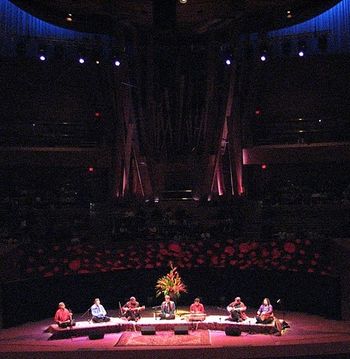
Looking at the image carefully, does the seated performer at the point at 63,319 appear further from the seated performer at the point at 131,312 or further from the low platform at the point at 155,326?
the seated performer at the point at 131,312

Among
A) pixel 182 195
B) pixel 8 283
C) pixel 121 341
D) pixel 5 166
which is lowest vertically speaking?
pixel 121 341

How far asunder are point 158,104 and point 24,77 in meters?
5.69

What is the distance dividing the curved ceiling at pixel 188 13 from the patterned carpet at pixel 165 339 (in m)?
7.35

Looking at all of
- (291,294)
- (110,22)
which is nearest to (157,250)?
(291,294)

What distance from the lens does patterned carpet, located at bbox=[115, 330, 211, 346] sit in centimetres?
1264

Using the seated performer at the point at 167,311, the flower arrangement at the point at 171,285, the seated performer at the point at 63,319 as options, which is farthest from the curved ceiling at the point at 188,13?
the seated performer at the point at 63,319

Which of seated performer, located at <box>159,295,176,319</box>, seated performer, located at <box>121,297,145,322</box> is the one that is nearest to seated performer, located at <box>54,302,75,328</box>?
seated performer, located at <box>121,297,145,322</box>

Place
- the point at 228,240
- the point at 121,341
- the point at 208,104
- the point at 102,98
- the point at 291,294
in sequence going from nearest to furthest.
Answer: the point at 121,341 < the point at 291,294 < the point at 228,240 < the point at 208,104 < the point at 102,98

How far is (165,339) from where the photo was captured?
1315cm

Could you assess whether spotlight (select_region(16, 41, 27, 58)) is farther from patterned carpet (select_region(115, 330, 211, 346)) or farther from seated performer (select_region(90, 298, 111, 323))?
patterned carpet (select_region(115, 330, 211, 346))

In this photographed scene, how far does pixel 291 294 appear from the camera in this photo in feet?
52.4

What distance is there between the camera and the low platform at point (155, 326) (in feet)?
44.0

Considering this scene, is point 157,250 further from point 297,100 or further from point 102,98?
point 297,100

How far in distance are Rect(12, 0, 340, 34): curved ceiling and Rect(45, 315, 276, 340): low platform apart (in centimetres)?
711
